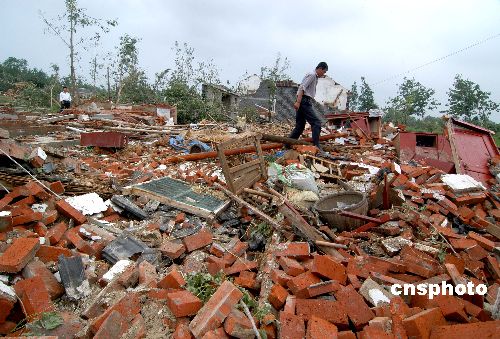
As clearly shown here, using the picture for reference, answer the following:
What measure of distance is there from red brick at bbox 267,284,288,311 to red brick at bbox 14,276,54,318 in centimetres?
164

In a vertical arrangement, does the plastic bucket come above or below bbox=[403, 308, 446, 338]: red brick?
above

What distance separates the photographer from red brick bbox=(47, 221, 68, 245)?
3.09m

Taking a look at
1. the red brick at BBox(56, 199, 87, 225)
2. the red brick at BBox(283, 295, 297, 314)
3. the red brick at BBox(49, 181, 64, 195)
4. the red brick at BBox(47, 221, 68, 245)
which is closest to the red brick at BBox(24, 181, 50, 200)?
the red brick at BBox(49, 181, 64, 195)

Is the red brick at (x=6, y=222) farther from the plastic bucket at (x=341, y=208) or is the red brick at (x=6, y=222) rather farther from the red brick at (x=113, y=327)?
the plastic bucket at (x=341, y=208)

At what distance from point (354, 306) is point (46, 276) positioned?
246 centimetres

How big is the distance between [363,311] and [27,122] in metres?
10.2

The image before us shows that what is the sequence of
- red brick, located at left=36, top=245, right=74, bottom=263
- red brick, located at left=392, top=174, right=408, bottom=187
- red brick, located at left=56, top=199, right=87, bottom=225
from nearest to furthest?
red brick, located at left=36, top=245, right=74, bottom=263, red brick, located at left=56, top=199, right=87, bottom=225, red brick, located at left=392, top=174, right=408, bottom=187

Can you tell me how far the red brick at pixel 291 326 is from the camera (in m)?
2.00

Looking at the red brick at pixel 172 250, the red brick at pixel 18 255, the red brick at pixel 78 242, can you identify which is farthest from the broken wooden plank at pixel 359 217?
the red brick at pixel 18 255

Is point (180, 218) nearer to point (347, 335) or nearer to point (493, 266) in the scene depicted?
point (347, 335)

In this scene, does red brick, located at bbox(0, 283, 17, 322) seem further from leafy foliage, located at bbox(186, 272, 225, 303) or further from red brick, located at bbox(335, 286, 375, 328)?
red brick, located at bbox(335, 286, 375, 328)

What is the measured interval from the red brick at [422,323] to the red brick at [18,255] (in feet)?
9.64

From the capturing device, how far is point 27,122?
29.3 feet

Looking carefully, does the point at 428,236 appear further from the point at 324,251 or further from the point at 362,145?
the point at 362,145
